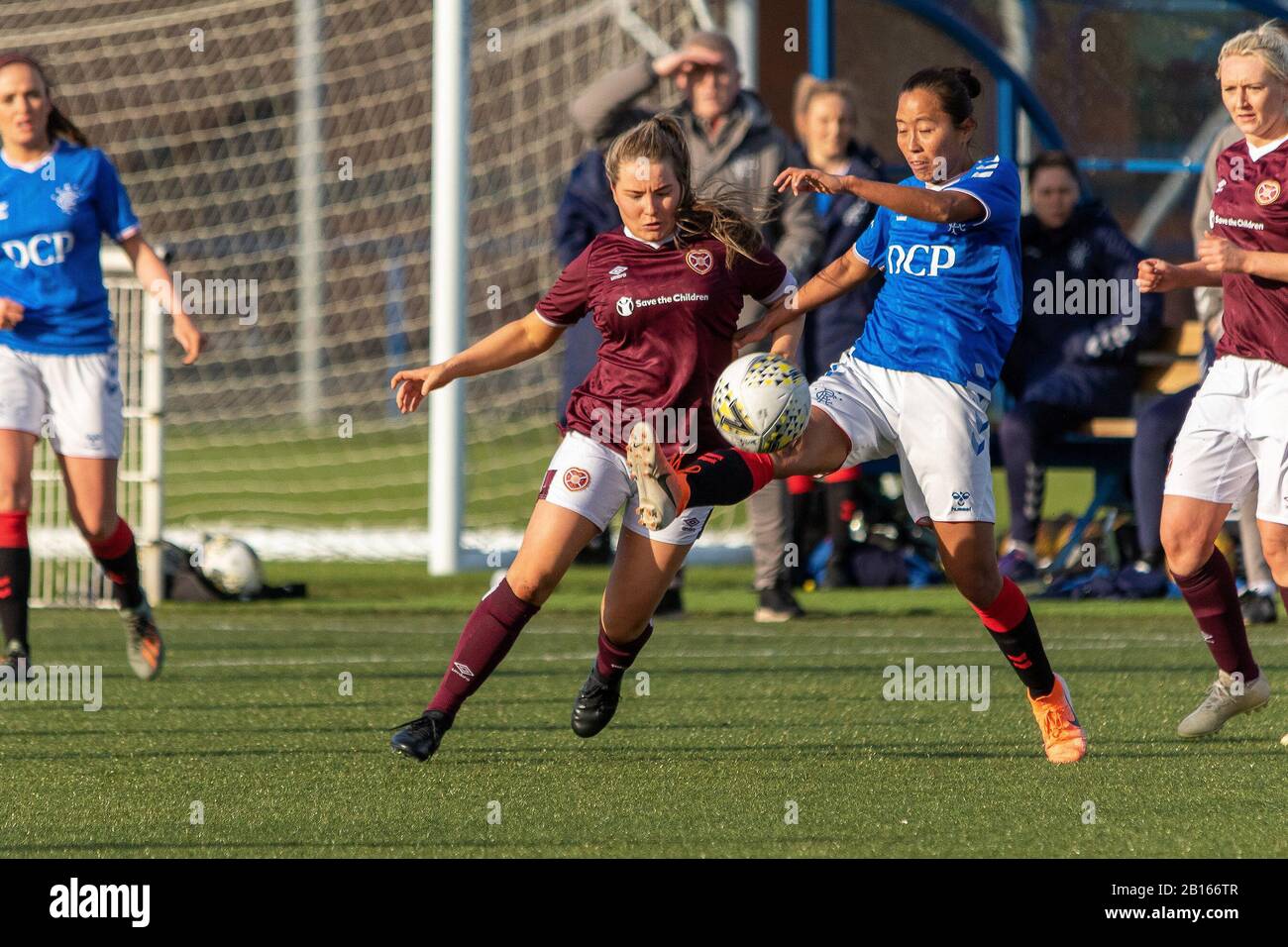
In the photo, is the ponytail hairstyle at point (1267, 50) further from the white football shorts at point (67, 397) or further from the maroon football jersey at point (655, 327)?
the white football shorts at point (67, 397)

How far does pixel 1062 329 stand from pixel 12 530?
17.8 ft

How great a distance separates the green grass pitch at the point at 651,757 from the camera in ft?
13.5

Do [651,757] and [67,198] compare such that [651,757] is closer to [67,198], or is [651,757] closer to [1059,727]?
[1059,727]

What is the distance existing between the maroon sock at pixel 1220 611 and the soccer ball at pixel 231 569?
5630mm

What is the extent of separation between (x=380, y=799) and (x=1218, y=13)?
29.6 ft

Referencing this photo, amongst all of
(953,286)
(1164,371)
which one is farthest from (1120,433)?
(953,286)

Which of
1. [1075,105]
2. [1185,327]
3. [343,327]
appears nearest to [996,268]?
[1185,327]

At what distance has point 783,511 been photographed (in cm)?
877

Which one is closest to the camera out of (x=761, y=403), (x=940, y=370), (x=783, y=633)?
(x=761, y=403)

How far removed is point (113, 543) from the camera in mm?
6867

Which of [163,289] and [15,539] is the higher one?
[163,289]

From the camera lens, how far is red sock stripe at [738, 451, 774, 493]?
5.14 m

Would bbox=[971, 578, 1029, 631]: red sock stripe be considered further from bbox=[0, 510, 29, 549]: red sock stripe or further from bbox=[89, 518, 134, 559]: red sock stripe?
bbox=[0, 510, 29, 549]: red sock stripe
